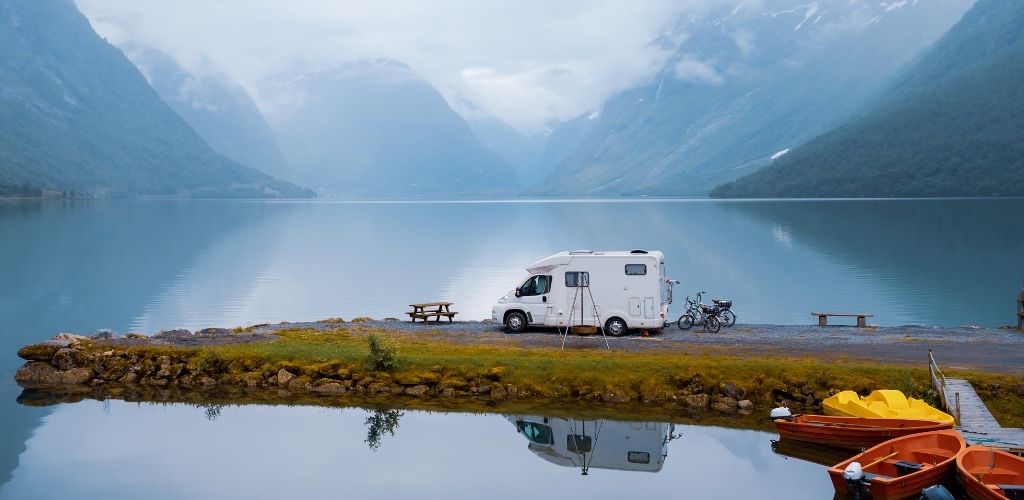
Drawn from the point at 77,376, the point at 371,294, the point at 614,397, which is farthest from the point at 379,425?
the point at 371,294

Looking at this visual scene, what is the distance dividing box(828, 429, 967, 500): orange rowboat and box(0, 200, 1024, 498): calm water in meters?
1.41

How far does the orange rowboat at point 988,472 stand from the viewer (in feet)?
59.8

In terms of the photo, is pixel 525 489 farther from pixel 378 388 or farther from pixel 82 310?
pixel 82 310

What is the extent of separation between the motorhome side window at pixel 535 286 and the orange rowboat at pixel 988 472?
19250 millimetres

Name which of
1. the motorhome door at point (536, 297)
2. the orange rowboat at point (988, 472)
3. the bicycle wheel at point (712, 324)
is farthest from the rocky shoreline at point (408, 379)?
the orange rowboat at point (988, 472)

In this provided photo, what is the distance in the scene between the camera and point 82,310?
59000mm

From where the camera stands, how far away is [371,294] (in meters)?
68.8

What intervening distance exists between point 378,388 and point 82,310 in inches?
A: 1447

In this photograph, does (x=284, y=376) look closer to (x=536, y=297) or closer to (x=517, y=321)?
(x=517, y=321)

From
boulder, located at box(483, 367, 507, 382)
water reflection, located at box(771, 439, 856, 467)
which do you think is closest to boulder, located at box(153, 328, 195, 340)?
A: boulder, located at box(483, 367, 507, 382)

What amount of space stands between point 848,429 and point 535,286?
1605 centimetres

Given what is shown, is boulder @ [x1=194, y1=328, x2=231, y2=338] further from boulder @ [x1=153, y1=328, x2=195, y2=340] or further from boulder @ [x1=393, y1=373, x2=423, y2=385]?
boulder @ [x1=393, y1=373, x2=423, y2=385]

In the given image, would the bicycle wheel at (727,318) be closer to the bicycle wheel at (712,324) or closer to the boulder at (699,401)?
the bicycle wheel at (712,324)

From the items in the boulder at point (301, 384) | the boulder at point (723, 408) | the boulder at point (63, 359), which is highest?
the boulder at point (63, 359)
